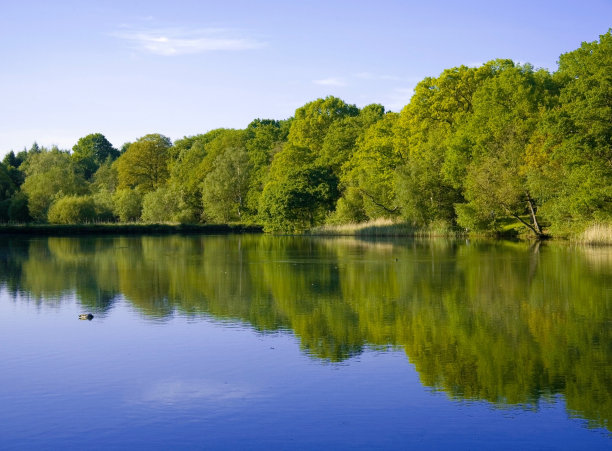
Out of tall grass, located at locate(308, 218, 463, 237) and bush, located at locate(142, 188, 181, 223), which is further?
bush, located at locate(142, 188, 181, 223)

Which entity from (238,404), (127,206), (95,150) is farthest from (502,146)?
(95,150)

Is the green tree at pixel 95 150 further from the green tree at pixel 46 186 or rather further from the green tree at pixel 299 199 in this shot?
the green tree at pixel 299 199

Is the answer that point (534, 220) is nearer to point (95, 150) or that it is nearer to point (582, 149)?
point (582, 149)

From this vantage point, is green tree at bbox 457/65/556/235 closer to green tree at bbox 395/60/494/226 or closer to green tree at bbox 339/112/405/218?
green tree at bbox 395/60/494/226

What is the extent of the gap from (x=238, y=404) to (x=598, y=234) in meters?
38.9

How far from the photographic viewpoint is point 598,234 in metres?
43.5

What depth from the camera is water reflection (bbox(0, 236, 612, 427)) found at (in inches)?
448

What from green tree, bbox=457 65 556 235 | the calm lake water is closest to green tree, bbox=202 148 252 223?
green tree, bbox=457 65 556 235

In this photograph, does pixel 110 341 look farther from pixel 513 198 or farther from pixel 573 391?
pixel 513 198

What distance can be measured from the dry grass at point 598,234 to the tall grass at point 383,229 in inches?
666

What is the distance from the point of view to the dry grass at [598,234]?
42844 millimetres

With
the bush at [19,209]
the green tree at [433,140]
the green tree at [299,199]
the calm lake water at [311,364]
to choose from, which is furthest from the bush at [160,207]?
the calm lake water at [311,364]

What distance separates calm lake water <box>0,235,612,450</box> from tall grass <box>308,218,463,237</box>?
36.0 m

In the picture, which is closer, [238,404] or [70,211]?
[238,404]
